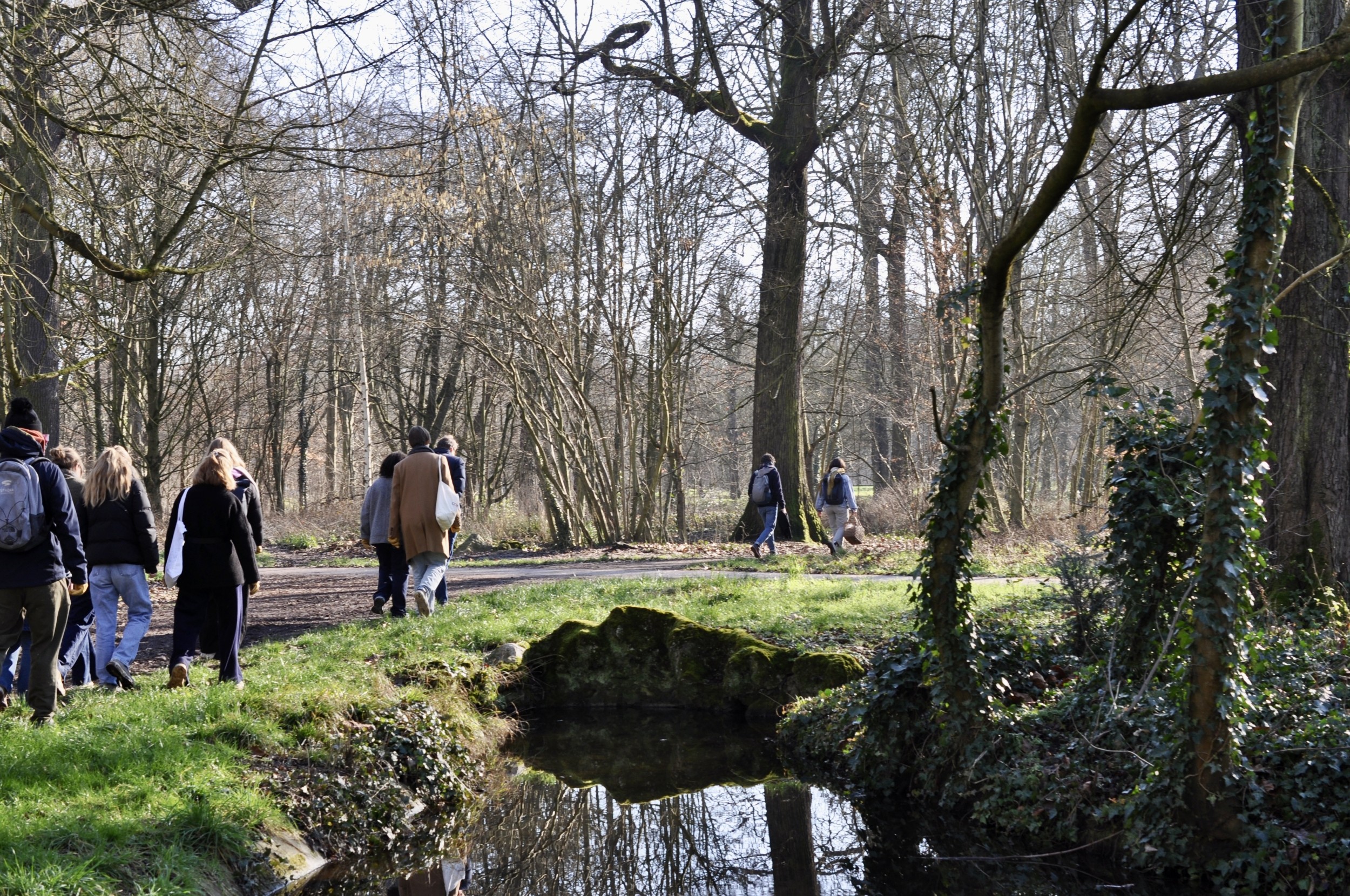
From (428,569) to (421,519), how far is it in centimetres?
66

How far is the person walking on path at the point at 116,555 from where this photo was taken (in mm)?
8125

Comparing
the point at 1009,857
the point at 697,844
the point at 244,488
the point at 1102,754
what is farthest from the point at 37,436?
the point at 1102,754

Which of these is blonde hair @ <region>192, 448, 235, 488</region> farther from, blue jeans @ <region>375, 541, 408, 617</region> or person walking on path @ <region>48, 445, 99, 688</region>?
blue jeans @ <region>375, 541, 408, 617</region>

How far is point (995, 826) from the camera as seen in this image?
22.6 ft

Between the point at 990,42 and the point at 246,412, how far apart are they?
2619 cm

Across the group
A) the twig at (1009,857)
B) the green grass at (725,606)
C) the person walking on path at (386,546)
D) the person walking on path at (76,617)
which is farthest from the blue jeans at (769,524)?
the person walking on path at (76,617)

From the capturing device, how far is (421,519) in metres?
11.1

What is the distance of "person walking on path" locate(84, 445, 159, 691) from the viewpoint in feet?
26.7

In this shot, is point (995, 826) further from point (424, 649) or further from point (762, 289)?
point (762, 289)

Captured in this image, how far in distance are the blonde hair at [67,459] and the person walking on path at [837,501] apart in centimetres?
1151

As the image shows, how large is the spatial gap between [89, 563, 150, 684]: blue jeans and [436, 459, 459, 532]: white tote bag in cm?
328

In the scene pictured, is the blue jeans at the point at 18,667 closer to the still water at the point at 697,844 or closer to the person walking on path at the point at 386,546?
the still water at the point at 697,844

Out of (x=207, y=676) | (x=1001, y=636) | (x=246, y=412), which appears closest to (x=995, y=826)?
(x=1001, y=636)

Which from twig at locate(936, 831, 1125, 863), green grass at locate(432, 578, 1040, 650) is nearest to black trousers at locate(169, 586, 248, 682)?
green grass at locate(432, 578, 1040, 650)
